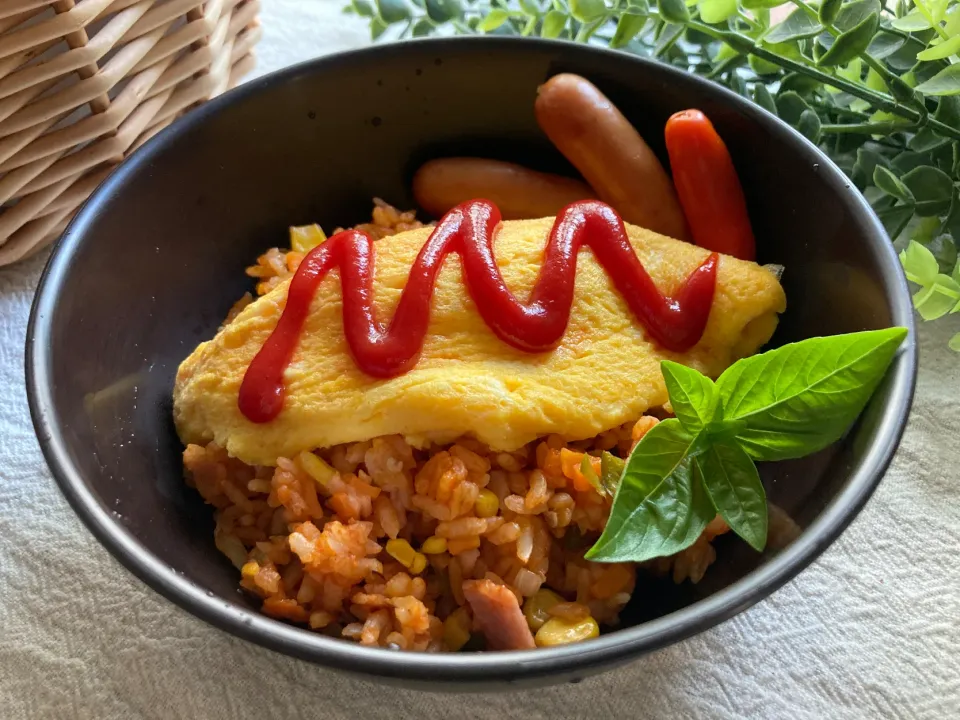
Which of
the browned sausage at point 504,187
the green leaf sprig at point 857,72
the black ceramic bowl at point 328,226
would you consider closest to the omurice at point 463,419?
the black ceramic bowl at point 328,226

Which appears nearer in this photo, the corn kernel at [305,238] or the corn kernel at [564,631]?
the corn kernel at [564,631]

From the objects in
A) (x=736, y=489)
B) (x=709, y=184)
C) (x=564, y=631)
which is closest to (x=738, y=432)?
(x=736, y=489)

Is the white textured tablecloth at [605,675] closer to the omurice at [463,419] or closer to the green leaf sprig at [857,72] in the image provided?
the omurice at [463,419]

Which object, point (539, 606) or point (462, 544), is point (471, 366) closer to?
point (462, 544)

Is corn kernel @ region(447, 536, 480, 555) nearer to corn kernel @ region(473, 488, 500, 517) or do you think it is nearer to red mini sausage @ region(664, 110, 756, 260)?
corn kernel @ region(473, 488, 500, 517)

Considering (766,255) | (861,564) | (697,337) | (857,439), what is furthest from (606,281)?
(861,564)

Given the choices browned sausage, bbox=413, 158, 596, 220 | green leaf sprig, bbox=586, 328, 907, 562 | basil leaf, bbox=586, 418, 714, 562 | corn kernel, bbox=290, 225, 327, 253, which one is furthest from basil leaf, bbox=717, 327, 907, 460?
corn kernel, bbox=290, 225, 327, 253
